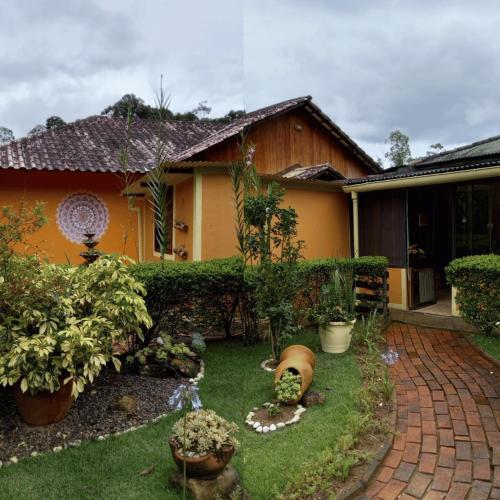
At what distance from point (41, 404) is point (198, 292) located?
6.69 feet

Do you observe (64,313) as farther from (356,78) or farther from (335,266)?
(335,266)

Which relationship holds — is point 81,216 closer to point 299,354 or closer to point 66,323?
point 66,323

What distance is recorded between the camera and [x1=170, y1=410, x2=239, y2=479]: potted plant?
7.16 feet

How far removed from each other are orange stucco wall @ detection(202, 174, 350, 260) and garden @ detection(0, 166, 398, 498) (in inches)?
18.3

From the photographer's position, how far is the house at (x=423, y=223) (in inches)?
254

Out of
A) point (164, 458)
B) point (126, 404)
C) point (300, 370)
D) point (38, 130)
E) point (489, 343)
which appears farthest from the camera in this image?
point (38, 130)

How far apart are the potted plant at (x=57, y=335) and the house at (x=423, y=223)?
436 centimetres

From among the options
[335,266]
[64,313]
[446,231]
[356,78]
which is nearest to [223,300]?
[335,266]

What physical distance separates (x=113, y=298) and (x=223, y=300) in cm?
173

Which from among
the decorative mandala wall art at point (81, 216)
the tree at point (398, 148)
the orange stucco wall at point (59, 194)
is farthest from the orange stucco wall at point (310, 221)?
the decorative mandala wall art at point (81, 216)

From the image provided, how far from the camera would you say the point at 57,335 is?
2971mm

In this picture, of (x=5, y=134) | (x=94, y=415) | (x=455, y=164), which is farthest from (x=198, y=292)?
(x=455, y=164)

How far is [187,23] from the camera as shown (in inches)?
68.1

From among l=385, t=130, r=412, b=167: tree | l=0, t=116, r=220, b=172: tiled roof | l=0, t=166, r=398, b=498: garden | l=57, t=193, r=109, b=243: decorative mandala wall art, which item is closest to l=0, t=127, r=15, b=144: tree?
l=0, t=166, r=398, b=498: garden
